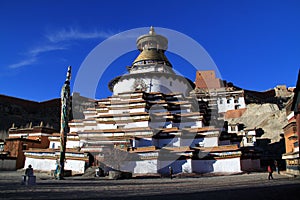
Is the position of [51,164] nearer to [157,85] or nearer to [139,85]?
[139,85]

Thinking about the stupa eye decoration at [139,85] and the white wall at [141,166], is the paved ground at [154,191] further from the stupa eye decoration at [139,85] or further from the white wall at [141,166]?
the stupa eye decoration at [139,85]

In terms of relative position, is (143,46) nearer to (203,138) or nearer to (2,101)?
(203,138)

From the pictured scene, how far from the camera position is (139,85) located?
1054 inches

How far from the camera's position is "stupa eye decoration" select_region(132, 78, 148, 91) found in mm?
26544

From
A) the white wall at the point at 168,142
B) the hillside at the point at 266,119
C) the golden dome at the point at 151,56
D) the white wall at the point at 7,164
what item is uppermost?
the golden dome at the point at 151,56

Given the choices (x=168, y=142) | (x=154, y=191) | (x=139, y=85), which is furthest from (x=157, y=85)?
(x=154, y=191)

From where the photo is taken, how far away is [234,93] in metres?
47.6

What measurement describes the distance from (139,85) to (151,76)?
1.68m

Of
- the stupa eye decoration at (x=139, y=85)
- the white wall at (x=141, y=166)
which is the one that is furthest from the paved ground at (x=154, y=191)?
the stupa eye decoration at (x=139, y=85)

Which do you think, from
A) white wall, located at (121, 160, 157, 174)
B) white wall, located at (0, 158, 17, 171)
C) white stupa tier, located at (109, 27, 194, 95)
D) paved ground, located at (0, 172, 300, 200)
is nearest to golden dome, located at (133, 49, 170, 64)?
white stupa tier, located at (109, 27, 194, 95)

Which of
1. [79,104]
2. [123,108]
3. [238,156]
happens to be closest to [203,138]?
[238,156]

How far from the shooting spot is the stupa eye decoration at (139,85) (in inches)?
1045

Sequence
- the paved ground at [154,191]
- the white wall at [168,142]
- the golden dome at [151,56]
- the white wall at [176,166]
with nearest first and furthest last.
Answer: the paved ground at [154,191]
the white wall at [176,166]
the white wall at [168,142]
the golden dome at [151,56]

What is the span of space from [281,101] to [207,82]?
15.8 meters
